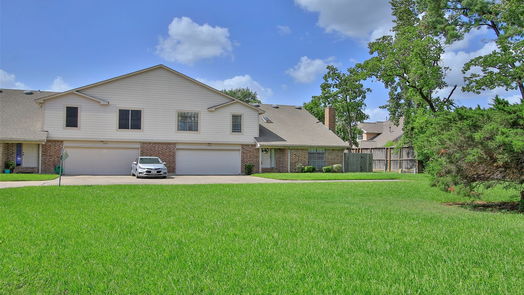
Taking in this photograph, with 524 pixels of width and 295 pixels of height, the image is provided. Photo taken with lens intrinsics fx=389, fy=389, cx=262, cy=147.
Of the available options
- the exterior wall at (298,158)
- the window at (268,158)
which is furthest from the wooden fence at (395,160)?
the window at (268,158)

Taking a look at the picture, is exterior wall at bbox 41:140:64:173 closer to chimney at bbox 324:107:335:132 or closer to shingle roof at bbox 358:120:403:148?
chimney at bbox 324:107:335:132

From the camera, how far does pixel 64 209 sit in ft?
31.0

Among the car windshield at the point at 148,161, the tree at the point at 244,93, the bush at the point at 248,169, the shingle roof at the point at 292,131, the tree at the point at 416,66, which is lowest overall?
the bush at the point at 248,169

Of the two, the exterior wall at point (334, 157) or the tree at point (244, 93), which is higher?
the tree at point (244, 93)

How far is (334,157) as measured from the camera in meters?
32.1

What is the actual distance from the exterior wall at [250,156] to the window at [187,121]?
13.3 feet

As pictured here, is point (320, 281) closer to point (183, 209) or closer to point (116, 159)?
point (183, 209)

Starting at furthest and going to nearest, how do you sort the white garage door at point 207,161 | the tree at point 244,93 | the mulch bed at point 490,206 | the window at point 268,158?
the tree at point 244,93
the window at point 268,158
the white garage door at point 207,161
the mulch bed at point 490,206

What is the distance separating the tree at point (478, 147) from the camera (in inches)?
389

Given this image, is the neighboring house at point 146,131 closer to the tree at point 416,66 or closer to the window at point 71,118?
the window at point 71,118

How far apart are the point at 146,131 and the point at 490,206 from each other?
21961 mm

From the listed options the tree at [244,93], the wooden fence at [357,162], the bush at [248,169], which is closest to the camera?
the bush at [248,169]

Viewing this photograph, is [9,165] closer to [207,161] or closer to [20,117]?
[20,117]

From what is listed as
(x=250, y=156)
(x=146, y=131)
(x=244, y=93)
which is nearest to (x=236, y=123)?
(x=250, y=156)
